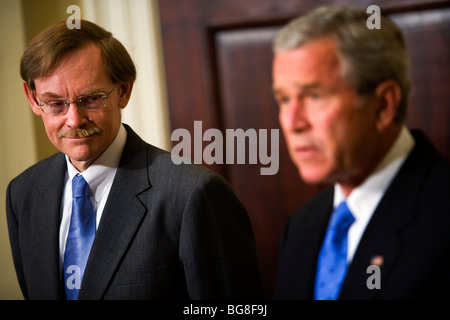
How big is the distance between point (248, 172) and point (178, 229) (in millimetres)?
135

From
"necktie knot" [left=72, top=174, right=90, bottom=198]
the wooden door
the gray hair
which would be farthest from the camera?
"necktie knot" [left=72, top=174, right=90, bottom=198]

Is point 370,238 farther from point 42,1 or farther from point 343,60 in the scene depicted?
point 42,1

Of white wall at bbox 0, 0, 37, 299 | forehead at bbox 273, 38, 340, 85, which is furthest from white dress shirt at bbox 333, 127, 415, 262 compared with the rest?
white wall at bbox 0, 0, 37, 299

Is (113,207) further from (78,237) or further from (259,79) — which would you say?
(259,79)

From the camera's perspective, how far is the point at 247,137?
819 mm

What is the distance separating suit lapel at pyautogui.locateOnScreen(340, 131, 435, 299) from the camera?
0.56m

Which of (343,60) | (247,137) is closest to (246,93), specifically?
(247,137)

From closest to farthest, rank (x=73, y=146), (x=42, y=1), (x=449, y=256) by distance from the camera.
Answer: (x=449, y=256), (x=73, y=146), (x=42, y=1)

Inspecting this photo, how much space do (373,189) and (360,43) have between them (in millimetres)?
152

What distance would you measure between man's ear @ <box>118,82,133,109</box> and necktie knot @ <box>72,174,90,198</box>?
0.42 feet

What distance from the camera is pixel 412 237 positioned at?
56 centimetres
